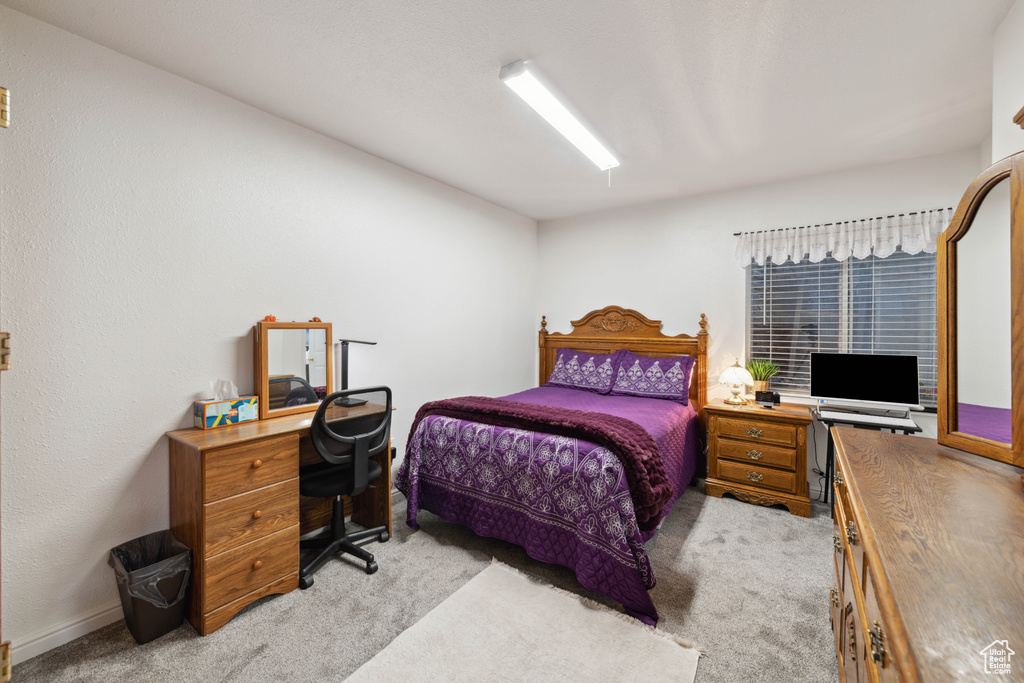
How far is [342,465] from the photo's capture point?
241cm

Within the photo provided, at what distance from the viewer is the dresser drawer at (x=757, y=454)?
9.65ft

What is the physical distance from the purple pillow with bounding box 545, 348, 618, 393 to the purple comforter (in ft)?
2.46

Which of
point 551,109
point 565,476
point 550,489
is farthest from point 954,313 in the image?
point 551,109

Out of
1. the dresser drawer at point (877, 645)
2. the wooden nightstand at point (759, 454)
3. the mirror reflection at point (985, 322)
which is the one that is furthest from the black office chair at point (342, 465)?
the wooden nightstand at point (759, 454)

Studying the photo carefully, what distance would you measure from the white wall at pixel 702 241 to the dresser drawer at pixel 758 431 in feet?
1.67

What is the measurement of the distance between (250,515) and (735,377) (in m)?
3.36

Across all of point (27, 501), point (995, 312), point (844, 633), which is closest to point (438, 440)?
point (27, 501)

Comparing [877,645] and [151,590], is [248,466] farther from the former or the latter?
[877,645]

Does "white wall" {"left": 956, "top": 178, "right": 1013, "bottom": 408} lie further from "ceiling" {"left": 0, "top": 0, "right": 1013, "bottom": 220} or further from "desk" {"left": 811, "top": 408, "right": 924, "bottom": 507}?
"desk" {"left": 811, "top": 408, "right": 924, "bottom": 507}

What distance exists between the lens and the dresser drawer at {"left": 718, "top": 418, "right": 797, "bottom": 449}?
2936 millimetres

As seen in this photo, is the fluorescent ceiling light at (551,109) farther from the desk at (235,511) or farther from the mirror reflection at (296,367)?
the desk at (235,511)

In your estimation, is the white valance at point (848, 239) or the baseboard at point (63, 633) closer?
the baseboard at point (63, 633)

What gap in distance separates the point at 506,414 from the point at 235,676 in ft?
5.26

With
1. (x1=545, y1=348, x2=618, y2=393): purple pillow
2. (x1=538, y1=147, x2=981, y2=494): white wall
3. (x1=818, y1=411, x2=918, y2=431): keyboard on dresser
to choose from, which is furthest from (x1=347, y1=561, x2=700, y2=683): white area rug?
(x1=538, y1=147, x2=981, y2=494): white wall
